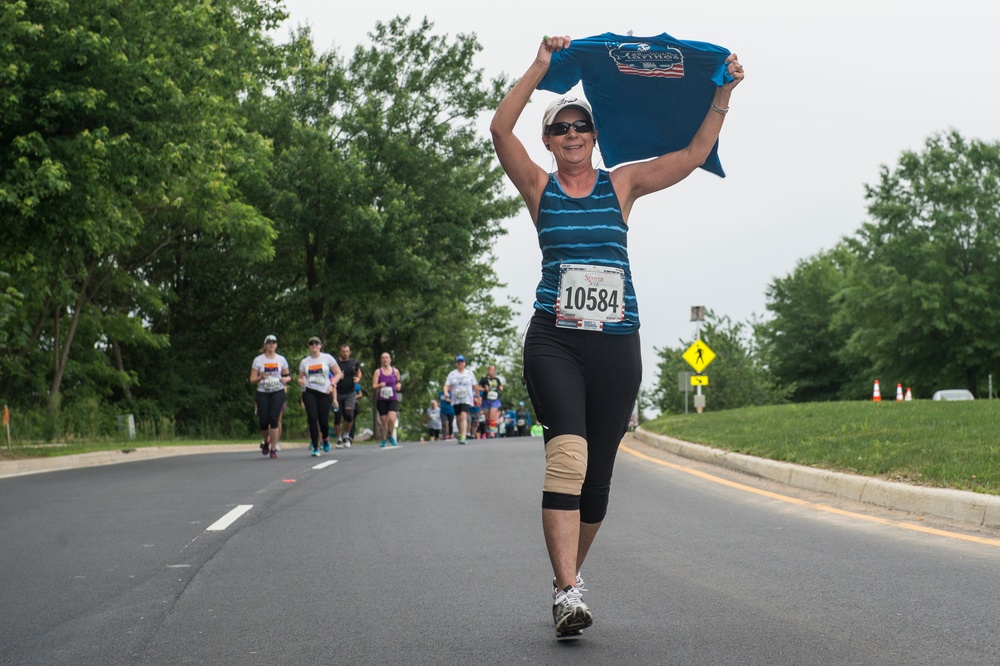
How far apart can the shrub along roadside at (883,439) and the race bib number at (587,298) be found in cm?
509

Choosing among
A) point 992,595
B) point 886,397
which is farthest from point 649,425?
point 886,397

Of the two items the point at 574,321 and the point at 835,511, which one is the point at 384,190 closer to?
the point at 835,511

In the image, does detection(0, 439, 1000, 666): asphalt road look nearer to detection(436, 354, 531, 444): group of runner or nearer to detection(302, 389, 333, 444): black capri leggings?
detection(302, 389, 333, 444): black capri leggings

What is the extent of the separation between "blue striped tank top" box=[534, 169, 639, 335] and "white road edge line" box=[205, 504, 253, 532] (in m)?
4.63

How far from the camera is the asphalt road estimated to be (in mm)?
4902

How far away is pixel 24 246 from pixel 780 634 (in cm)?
1653

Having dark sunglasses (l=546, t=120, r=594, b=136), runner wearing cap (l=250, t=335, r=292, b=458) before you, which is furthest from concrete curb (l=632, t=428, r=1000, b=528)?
runner wearing cap (l=250, t=335, r=292, b=458)

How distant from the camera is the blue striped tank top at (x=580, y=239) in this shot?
5.05 meters

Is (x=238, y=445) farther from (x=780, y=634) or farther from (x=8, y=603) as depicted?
(x=780, y=634)

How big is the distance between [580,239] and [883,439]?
9091 mm

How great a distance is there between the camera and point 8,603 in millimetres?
6141

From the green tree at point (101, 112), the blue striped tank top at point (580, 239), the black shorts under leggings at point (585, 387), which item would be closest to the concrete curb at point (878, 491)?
the black shorts under leggings at point (585, 387)

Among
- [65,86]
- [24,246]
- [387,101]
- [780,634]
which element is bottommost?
[780,634]

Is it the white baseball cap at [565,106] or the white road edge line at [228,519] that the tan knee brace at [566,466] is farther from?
the white road edge line at [228,519]
